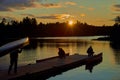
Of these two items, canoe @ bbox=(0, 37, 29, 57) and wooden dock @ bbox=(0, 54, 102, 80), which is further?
wooden dock @ bbox=(0, 54, 102, 80)

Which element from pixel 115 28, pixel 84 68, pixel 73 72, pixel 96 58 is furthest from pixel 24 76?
pixel 115 28

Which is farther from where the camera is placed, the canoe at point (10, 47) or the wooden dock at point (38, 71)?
the wooden dock at point (38, 71)

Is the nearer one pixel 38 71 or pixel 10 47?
pixel 10 47

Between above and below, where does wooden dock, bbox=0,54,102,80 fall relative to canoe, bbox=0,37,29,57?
below

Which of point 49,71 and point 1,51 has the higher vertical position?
point 1,51

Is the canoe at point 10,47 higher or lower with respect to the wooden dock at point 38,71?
higher

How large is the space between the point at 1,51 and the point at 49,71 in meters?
14.5

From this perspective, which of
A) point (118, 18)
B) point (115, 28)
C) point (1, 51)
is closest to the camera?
point (1, 51)

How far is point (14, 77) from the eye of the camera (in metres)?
22.5

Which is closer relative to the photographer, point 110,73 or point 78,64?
point 110,73

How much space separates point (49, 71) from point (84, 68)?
328 inches

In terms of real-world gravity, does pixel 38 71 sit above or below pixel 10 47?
below

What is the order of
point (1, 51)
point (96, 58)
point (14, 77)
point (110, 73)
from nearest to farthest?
point (1, 51)
point (14, 77)
point (110, 73)
point (96, 58)

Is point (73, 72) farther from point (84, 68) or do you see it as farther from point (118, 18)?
point (118, 18)
